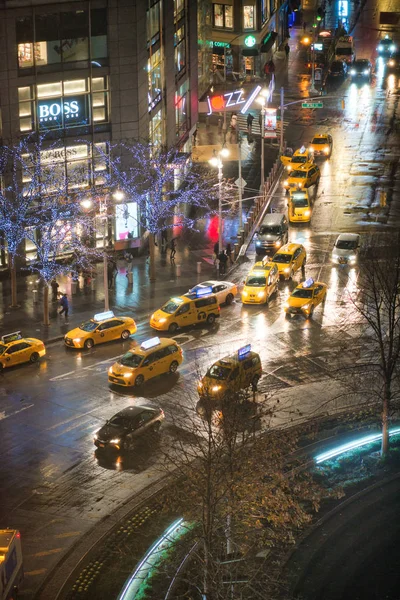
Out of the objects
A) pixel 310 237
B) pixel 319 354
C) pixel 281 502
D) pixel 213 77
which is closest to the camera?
pixel 281 502

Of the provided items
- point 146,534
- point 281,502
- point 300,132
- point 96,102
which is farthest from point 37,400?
point 300,132

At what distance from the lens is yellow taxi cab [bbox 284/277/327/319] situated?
179 feet

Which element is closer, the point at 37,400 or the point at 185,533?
the point at 185,533

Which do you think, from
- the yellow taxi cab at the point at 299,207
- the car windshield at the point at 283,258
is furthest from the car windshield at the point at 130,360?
the yellow taxi cab at the point at 299,207

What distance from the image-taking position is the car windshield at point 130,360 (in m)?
46.0

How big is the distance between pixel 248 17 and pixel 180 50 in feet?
89.9

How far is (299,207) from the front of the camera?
7138 centimetres

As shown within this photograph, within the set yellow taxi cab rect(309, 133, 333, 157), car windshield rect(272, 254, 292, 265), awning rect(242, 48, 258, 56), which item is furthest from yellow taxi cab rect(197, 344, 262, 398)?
awning rect(242, 48, 258, 56)

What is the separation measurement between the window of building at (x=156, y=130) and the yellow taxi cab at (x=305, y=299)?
20.2 m

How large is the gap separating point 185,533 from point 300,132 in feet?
203

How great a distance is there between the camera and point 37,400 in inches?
1754

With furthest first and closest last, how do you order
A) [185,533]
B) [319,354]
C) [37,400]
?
[319,354] < [37,400] < [185,533]

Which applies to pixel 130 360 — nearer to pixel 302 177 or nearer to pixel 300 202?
pixel 300 202

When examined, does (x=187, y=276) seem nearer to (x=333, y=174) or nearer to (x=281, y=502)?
(x=333, y=174)
